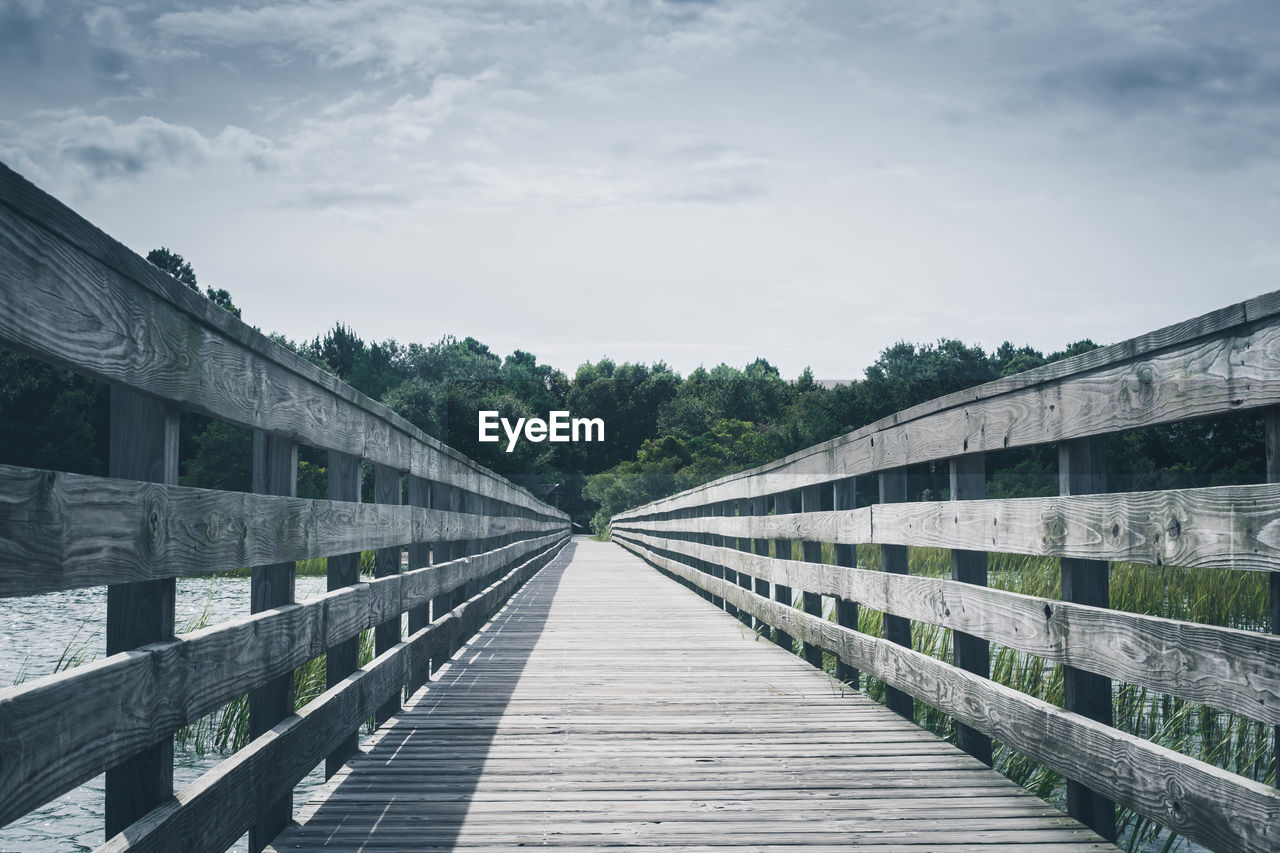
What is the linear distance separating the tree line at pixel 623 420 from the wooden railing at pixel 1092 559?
56.4ft

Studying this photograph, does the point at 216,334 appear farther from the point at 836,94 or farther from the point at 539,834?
the point at 836,94

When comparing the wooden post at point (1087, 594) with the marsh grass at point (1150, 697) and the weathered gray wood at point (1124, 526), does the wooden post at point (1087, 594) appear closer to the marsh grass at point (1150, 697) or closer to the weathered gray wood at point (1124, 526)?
the weathered gray wood at point (1124, 526)

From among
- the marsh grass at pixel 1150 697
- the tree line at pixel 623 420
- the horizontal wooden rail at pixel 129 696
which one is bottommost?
the marsh grass at pixel 1150 697

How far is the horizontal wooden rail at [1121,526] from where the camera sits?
1709mm

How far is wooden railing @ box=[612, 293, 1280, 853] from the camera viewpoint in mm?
1716

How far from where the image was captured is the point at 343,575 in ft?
10.3

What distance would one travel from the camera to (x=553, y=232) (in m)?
30.2

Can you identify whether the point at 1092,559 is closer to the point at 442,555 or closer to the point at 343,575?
the point at 343,575

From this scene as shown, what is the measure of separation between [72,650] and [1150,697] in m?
6.78

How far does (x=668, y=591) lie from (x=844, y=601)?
5.67 m

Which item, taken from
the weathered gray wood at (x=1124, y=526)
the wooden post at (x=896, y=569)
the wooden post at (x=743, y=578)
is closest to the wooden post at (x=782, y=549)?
the wooden post at (x=743, y=578)

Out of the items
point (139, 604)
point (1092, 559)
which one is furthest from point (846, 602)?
point (139, 604)

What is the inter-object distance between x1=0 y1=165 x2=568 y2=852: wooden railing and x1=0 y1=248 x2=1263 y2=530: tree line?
18.8 meters

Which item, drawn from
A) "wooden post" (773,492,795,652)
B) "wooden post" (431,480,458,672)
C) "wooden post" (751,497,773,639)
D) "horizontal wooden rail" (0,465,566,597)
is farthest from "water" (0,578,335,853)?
"wooden post" (751,497,773,639)
